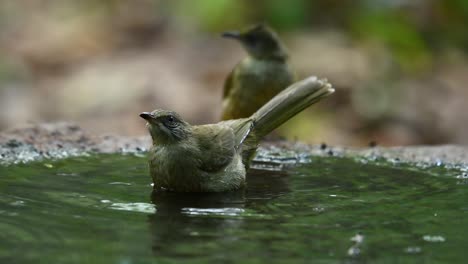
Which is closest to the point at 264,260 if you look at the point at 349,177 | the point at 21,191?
the point at 21,191

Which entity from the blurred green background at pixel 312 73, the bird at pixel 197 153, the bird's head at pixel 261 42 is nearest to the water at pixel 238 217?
the bird at pixel 197 153

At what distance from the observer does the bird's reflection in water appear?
4434mm

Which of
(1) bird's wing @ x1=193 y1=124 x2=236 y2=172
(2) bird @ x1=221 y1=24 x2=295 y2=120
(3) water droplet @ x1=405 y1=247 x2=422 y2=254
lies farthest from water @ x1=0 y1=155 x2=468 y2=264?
(2) bird @ x1=221 y1=24 x2=295 y2=120

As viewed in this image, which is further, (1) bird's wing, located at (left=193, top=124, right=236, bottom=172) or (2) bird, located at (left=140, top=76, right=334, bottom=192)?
(1) bird's wing, located at (left=193, top=124, right=236, bottom=172)

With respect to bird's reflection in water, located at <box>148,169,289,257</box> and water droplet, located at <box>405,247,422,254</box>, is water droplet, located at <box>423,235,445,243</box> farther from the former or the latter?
bird's reflection in water, located at <box>148,169,289,257</box>

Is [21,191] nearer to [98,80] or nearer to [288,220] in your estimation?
[288,220]

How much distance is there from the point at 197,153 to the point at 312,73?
22.7 feet

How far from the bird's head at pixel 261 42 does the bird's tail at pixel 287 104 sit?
7.48 ft

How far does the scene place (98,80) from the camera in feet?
44.1

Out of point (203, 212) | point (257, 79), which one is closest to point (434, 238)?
point (203, 212)

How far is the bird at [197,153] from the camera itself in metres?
5.88

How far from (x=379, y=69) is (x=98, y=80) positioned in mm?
4072

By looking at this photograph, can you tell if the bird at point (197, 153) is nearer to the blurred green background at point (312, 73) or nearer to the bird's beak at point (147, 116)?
the bird's beak at point (147, 116)

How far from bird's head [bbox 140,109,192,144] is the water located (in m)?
0.35
